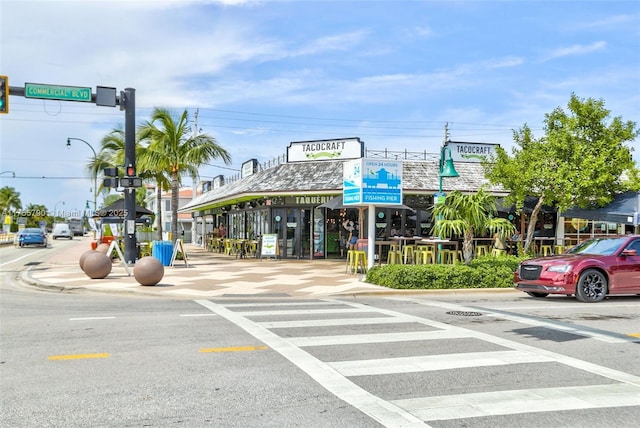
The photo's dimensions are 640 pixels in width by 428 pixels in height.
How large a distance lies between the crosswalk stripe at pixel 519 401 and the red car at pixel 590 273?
7199 mm

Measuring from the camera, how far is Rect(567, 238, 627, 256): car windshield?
521 inches

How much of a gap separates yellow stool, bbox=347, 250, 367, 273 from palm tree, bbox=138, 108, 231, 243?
9502 mm

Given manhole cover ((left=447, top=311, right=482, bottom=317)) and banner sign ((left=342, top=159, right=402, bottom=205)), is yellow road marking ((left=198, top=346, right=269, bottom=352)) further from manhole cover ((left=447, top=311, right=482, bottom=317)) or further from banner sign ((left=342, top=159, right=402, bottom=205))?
banner sign ((left=342, top=159, right=402, bottom=205))

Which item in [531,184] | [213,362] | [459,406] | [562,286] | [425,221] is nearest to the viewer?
[459,406]

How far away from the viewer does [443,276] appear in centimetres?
1509

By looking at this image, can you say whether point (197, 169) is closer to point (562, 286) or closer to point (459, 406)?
point (562, 286)

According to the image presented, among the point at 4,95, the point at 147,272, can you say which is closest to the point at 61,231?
the point at 4,95

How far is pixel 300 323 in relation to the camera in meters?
9.58

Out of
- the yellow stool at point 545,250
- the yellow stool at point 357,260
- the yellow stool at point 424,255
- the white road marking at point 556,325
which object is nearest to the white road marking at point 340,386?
the white road marking at point 556,325

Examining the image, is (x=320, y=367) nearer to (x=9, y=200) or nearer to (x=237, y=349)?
(x=237, y=349)

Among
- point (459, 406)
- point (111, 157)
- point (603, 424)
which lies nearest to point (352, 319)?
point (459, 406)

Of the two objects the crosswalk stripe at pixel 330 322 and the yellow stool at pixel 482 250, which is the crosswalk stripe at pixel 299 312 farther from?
the yellow stool at pixel 482 250

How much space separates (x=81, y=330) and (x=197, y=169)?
1898cm

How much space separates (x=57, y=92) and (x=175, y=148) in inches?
290
